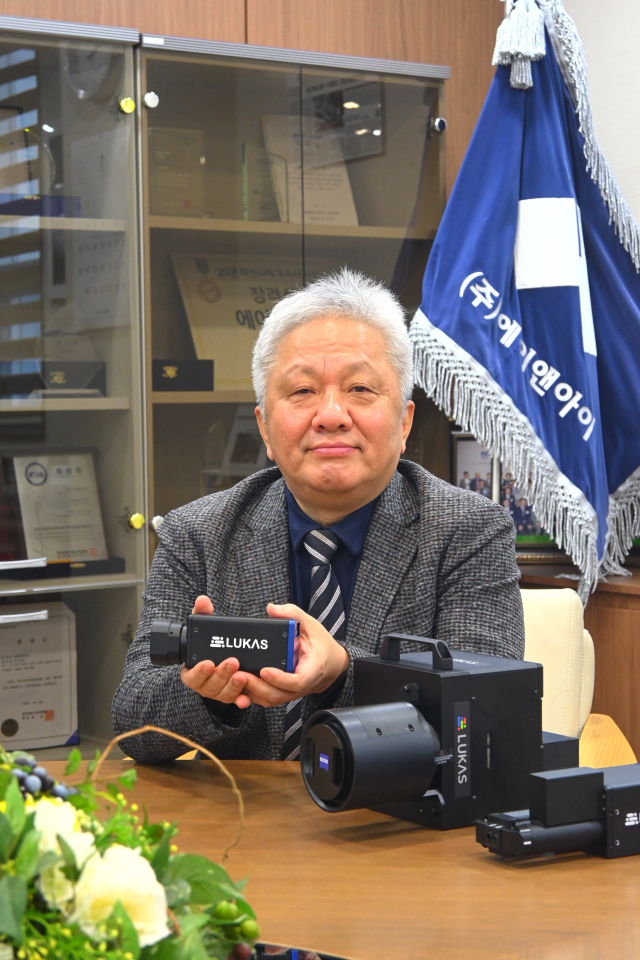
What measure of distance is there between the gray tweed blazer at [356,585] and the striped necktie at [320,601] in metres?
0.02

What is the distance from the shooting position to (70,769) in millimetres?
581

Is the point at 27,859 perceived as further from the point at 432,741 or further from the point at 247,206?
the point at 247,206

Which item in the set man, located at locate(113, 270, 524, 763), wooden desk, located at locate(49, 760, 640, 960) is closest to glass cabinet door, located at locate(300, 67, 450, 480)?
man, located at locate(113, 270, 524, 763)

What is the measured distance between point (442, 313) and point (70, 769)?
1.98 m

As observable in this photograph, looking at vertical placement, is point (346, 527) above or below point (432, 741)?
above

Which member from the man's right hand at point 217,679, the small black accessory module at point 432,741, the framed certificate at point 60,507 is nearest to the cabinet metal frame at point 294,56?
the framed certificate at point 60,507

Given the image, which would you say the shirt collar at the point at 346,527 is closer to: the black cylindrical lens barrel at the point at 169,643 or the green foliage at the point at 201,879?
the black cylindrical lens barrel at the point at 169,643

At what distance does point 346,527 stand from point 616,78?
1.91m

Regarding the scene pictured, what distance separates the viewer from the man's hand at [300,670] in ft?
3.47

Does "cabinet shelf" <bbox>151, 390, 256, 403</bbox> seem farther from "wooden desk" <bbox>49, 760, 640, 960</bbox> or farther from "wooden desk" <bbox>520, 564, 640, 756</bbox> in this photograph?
"wooden desk" <bbox>49, 760, 640, 960</bbox>

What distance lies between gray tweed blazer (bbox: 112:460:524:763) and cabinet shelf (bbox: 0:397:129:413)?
0.98 metres

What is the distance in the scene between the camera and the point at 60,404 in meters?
2.37

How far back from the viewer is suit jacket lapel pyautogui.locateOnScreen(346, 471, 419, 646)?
1.33 meters

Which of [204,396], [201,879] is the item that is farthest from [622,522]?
[201,879]
